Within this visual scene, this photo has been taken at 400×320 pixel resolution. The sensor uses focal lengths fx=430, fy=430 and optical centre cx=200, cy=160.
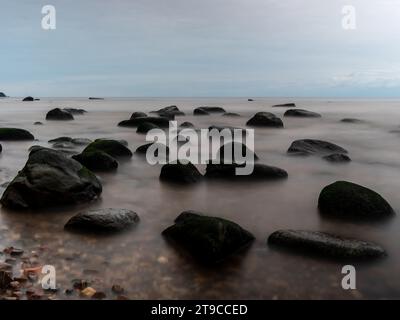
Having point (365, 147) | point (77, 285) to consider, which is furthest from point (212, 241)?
point (365, 147)

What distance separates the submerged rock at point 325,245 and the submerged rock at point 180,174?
3.83 metres

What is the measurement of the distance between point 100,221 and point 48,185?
161 centimetres

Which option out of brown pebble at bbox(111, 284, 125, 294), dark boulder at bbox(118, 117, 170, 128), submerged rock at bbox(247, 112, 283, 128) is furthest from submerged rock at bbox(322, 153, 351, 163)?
dark boulder at bbox(118, 117, 170, 128)

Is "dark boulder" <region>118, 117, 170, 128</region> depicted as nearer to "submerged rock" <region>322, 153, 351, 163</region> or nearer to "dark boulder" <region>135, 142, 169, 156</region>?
"dark boulder" <region>135, 142, 169, 156</region>

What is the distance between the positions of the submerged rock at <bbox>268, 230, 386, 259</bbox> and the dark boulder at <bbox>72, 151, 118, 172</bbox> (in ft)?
19.2

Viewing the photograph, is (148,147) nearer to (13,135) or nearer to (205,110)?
(13,135)

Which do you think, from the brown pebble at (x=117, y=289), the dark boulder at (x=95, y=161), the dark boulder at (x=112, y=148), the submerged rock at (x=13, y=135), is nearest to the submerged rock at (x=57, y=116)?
the submerged rock at (x=13, y=135)

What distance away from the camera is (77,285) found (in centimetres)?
467

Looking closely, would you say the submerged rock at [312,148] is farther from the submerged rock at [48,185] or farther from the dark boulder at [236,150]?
the submerged rock at [48,185]

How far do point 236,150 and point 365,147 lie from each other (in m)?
7.32

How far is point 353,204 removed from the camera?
282 inches

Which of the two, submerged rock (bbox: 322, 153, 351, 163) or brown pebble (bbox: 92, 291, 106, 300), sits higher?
submerged rock (bbox: 322, 153, 351, 163)

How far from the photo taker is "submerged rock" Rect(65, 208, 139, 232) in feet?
20.5
